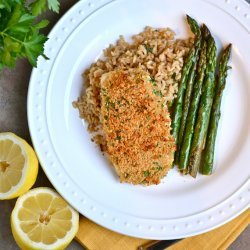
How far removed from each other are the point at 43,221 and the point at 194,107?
1.72 metres

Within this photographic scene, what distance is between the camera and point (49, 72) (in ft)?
15.0

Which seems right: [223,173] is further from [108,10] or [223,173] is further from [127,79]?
[108,10]

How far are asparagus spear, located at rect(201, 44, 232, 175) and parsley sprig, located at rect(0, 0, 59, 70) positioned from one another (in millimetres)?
1744

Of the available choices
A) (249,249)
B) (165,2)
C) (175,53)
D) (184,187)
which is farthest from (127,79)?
(249,249)

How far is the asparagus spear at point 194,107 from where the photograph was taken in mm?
4641

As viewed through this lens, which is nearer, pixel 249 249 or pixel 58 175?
pixel 58 175

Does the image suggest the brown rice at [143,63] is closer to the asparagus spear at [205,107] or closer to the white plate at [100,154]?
the white plate at [100,154]

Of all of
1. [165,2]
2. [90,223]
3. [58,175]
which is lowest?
[90,223]

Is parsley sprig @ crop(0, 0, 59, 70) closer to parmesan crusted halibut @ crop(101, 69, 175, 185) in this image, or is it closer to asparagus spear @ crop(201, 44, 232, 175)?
parmesan crusted halibut @ crop(101, 69, 175, 185)

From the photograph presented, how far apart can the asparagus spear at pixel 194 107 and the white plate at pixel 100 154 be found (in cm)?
16

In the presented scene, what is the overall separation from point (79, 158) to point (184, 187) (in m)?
1.03

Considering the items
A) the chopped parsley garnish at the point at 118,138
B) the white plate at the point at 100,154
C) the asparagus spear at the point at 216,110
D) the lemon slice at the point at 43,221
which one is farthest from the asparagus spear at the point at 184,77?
the lemon slice at the point at 43,221

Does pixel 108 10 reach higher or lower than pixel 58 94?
higher

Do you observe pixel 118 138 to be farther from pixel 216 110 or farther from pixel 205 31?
pixel 205 31
